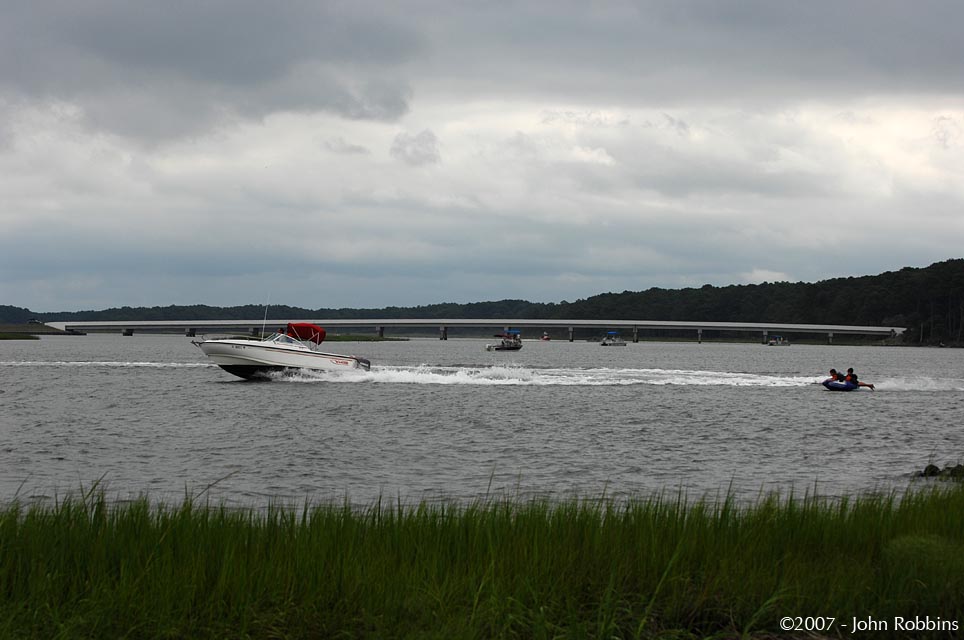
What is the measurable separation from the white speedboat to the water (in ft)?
3.03

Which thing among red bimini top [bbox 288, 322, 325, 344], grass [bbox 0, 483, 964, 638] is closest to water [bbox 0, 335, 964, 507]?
grass [bbox 0, 483, 964, 638]

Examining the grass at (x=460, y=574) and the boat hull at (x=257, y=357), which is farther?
the boat hull at (x=257, y=357)

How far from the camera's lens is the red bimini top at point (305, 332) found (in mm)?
56438

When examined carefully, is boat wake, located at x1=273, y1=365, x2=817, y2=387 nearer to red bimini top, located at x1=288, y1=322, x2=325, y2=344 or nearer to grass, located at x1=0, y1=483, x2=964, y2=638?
red bimini top, located at x1=288, y1=322, x2=325, y2=344

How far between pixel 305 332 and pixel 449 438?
29.7 m

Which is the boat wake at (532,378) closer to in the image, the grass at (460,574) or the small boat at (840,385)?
the small boat at (840,385)

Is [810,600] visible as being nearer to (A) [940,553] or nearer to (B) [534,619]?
(A) [940,553]

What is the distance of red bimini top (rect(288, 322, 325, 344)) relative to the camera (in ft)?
185

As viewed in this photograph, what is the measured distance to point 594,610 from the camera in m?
7.38

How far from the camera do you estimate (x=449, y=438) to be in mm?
29469

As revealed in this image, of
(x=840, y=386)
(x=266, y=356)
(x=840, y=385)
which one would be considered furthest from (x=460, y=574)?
(x=840, y=385)

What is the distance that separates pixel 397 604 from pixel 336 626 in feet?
1.73

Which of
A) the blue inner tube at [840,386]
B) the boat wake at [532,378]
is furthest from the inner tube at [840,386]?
the boat wake at [532,378]

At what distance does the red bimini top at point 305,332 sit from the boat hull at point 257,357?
110 inches
